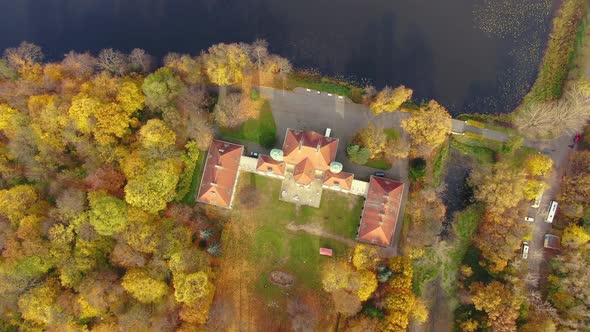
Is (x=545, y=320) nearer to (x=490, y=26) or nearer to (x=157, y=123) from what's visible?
(x=490, y=26)

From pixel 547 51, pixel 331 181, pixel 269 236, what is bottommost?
pixel 269 236

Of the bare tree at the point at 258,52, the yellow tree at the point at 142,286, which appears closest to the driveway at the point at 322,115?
the bare tree at the point at 258,52

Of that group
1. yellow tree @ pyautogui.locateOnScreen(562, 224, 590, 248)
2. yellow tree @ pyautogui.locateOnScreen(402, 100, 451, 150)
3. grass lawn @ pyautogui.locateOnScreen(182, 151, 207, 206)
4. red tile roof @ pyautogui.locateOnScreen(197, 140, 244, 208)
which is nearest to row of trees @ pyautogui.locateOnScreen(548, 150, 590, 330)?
yellow tree @ pyautogui.locateOnScreen(562, 224, 590, 248)

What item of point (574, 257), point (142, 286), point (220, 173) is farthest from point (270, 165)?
point (574, 257)

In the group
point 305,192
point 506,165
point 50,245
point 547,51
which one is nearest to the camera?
point 50,245

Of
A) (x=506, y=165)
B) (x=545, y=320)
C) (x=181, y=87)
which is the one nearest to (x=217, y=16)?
(x=181, y=87)

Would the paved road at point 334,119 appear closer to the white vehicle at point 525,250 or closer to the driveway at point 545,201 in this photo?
the driveway at point 545,201
